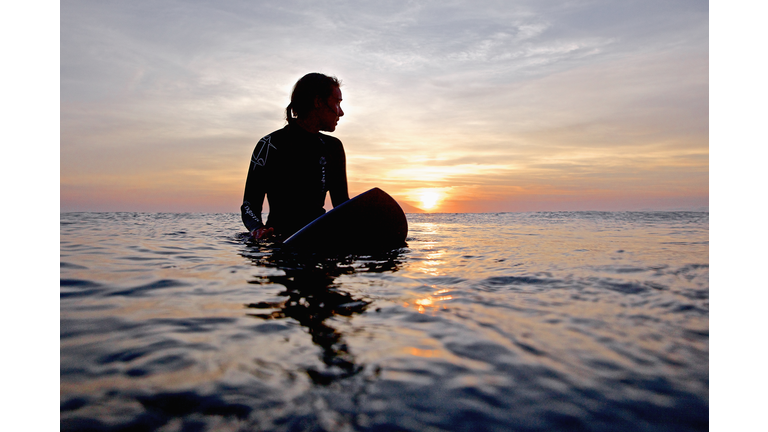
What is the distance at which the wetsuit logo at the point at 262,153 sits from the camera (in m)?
4.97

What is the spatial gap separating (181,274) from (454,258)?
273cm

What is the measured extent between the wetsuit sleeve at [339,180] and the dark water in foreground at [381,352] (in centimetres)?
238

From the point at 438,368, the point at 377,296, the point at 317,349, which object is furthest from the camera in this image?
the point at 377,296

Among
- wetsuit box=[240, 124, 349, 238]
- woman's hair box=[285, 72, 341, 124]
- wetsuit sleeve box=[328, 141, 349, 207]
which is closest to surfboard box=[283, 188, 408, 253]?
wetsuit box=[240, 124, 349, 238]

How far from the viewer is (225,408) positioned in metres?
1.17

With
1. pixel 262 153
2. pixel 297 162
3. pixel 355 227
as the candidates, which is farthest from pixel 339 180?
pixel 355 227

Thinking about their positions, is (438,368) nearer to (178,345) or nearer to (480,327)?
(480,327)

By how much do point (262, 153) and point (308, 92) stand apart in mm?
989

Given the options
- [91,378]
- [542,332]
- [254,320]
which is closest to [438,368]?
[542,332]

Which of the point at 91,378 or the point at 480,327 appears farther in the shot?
the point at 480,327

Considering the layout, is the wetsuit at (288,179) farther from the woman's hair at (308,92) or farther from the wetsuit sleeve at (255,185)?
the woman's hair at (308,92)

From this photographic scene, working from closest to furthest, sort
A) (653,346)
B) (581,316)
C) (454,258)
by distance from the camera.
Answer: (653,346) < (581,316) < (454,258)

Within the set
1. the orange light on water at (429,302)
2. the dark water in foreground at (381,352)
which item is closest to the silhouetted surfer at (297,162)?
the dark water in foreground at (381,352)

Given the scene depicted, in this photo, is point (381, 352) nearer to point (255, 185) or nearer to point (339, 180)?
point (255, 185)
